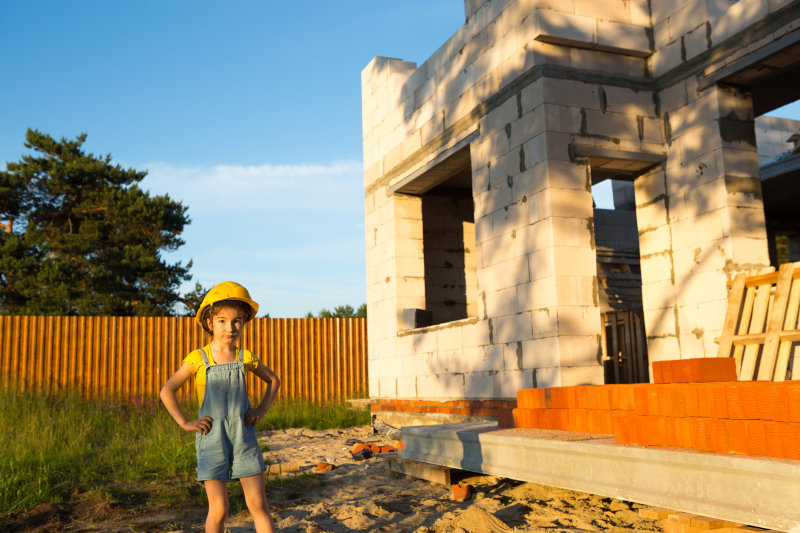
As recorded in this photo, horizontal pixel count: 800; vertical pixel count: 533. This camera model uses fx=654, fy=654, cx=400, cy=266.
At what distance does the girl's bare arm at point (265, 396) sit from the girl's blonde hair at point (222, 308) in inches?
11.4

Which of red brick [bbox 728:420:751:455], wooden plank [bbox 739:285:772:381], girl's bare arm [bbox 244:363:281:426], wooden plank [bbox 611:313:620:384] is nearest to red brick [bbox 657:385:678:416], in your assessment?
red brick [bbox 728:420:751:455]

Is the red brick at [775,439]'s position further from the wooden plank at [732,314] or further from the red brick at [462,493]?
the wooden plank at [732,314]

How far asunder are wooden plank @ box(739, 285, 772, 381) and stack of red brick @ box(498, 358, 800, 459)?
5.02 ft

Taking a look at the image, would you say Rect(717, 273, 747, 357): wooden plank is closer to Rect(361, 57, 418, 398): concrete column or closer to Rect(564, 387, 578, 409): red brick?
Rect(564, 387, 578, 409): red brick

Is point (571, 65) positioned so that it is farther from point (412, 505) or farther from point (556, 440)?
point (412, 505)

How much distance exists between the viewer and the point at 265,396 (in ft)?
11.3

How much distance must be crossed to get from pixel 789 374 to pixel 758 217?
64.0 inches

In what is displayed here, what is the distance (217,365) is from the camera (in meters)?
3.30

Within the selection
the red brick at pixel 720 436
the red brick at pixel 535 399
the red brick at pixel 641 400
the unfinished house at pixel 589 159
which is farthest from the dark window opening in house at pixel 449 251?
the red brick at pixel 720 436

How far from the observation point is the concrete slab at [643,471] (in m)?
3.01

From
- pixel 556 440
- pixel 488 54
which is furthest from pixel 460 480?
pixel 488 54

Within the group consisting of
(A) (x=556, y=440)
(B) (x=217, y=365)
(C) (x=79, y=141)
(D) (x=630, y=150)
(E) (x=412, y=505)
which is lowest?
(E) (x=412, y=505)

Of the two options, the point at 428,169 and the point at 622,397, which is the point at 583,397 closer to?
the point at 622,397

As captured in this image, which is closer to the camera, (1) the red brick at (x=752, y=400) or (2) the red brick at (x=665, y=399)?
(1) the red brick at (x=752, y=400)
